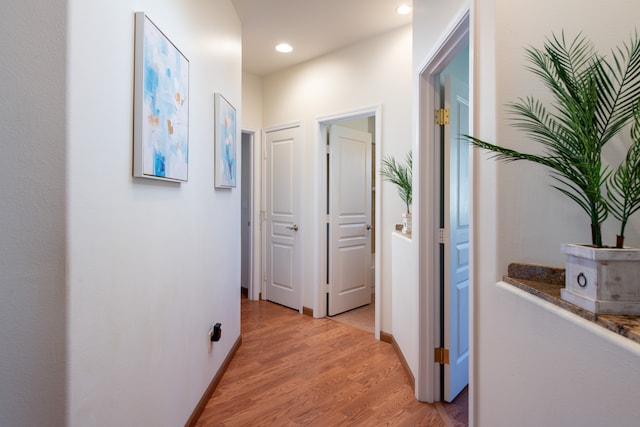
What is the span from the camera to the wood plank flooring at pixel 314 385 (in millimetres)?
1964

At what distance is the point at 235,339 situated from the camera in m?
2.80

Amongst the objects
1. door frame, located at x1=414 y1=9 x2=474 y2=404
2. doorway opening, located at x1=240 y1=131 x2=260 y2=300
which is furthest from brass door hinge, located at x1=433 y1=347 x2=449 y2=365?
doorway opening, located at x1=240 y1=131 x2=260 y2=300

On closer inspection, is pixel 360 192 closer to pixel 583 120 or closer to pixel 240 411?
pixel 240 411

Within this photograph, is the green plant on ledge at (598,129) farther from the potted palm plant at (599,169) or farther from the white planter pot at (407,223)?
the white planter pot at (407,223)

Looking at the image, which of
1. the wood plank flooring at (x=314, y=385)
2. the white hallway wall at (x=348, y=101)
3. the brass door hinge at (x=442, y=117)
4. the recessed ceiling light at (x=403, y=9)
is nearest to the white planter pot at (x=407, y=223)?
the white hallway wall at (x=348, y=101)

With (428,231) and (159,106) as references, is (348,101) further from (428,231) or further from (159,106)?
(159,106)

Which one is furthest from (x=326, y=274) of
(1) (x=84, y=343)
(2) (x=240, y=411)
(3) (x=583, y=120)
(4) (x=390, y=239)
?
(3) (x=583, y=120)

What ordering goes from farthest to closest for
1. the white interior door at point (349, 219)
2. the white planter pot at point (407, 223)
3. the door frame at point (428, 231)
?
the white interior door at point (349, 219) < the white planter pot at point (407, 223) < the door frame at point (428, 231)

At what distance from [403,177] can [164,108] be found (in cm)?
183

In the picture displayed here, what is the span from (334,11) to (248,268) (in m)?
3.04

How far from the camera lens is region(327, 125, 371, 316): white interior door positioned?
3705 millimetres

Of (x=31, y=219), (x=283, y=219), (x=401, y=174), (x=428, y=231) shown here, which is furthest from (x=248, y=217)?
(x=31, y=219)

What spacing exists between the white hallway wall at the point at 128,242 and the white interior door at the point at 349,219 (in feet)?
5.72

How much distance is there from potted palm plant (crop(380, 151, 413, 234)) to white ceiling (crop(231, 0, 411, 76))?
3.71 feet
